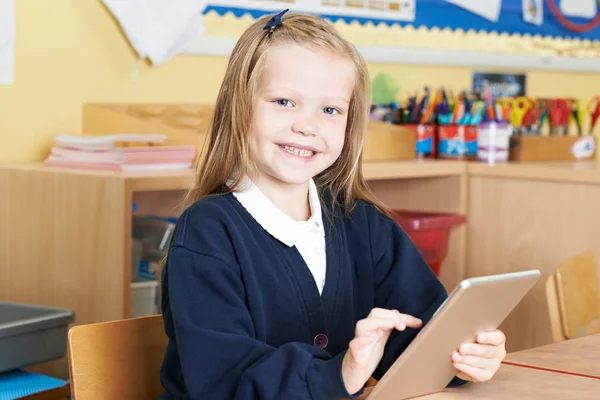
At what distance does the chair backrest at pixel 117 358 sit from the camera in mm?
1075

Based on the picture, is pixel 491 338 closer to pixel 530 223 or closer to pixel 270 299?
pixel 270 299

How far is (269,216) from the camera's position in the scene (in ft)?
3.89

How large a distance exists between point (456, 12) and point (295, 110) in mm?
1995

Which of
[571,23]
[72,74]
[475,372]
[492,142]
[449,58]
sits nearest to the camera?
[475,372]

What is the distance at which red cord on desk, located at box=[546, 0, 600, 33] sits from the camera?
3.32 metres

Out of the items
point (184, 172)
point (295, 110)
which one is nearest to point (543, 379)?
point (295, 110)

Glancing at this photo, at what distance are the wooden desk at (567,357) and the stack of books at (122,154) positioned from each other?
916mm

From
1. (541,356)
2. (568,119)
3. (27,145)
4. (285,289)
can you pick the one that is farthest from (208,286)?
A: (568,119)

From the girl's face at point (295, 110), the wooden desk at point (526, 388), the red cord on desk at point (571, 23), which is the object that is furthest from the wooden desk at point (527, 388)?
the red cord on desk at point (571, 23)

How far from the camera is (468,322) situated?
94cm

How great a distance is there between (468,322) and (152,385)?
433 mm

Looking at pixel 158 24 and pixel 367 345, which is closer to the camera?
pixel 367 345

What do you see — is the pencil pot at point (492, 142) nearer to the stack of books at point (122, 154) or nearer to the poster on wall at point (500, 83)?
the poster on wall at point (500, 83)

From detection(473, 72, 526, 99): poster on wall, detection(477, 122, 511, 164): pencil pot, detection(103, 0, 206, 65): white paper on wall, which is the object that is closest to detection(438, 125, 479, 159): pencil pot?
detection(477, 122, 511, 164): pencil pot
